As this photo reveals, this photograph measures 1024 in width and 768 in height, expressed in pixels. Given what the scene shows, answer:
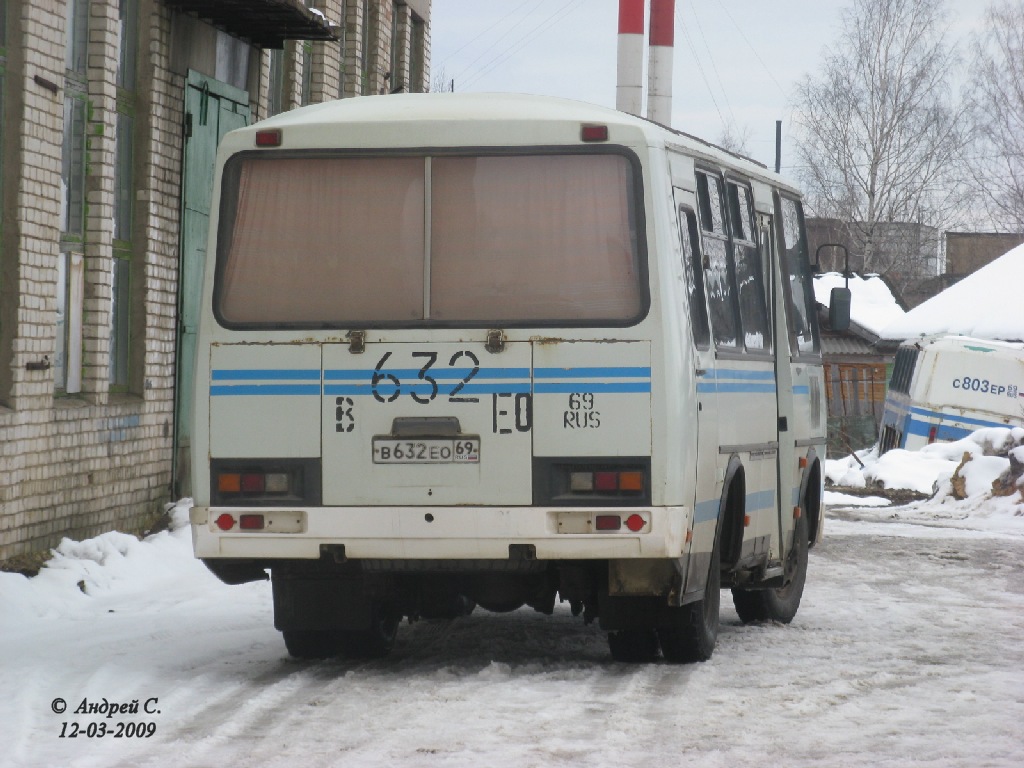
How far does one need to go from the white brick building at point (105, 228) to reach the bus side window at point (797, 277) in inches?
196

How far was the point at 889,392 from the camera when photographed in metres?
35.1

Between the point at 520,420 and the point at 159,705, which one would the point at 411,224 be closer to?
the point at 520,420

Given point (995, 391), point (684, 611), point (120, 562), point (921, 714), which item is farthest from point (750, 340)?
point (995, 391)

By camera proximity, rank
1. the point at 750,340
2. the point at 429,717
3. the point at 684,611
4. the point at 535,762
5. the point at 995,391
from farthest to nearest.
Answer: the point at 995,391
the point at 750,340
the point at 684,611
the point at 429,717
the point at 535,762

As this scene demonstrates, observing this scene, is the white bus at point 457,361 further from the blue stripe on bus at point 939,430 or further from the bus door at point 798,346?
the blue stripe on bus at point 939,430

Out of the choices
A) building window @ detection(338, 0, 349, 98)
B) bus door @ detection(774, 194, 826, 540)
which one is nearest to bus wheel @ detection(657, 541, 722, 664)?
bus door @ detection(774, 194, 826, 540)

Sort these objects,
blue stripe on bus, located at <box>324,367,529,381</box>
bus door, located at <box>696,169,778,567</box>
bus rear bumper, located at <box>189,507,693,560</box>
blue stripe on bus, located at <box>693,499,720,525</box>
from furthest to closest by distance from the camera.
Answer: bus door, located at <box>696,169,778,567</box>
blue stripe on bus, located at <box>693,499,720,525</box>
blue stripe on bus, located at <box>324,367,529,381</box>
bus rear bumper, located at <box>189,507,693,560</box>

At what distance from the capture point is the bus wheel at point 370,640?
9703 millimetres

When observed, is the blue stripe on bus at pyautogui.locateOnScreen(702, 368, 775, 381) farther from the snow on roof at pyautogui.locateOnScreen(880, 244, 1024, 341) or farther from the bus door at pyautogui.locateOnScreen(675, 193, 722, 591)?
the snow on roof at pyautogui.locateOnScreen(880, 244, 1024, 341)

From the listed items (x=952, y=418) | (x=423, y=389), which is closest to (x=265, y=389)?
(x=423, y=389)

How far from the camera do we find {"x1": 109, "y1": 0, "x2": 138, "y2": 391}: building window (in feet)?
49.5

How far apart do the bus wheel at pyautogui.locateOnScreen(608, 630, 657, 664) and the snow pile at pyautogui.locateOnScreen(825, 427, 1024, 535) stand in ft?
38.7

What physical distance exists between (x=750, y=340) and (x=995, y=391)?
64.4 ft

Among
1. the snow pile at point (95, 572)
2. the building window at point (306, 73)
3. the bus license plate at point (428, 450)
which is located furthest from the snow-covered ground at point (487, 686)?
the building window at point (306, 73)
